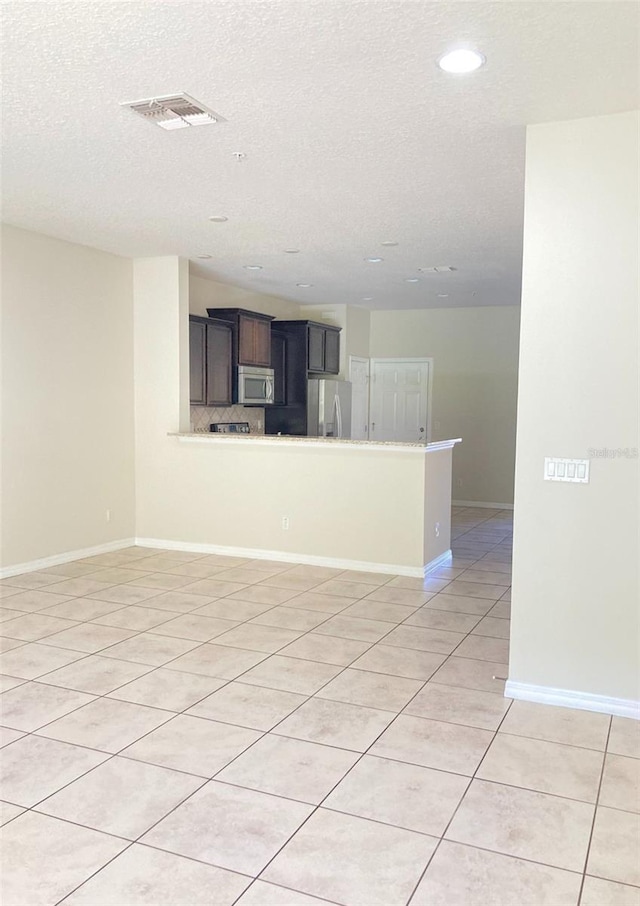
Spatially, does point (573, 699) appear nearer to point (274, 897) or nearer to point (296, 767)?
point (296, 767)

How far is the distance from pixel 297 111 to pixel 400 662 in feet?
8.87

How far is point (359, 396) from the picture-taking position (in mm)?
9688

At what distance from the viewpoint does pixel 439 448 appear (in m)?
5.93

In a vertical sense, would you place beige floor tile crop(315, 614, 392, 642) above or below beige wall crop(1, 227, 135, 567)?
below

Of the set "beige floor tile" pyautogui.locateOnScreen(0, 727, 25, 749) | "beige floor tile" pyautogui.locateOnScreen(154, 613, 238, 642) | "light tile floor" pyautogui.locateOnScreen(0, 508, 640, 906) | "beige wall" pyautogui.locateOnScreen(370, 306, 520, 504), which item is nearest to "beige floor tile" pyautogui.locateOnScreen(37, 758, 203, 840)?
"light tile floor" pyautogui.locateOnScreen(0, 508, 640, 906)

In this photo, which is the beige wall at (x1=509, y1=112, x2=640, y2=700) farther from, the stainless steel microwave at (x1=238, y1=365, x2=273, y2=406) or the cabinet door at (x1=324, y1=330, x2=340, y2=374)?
the cabinet door at (x1=324, y1=330, x2=340, y2=374)

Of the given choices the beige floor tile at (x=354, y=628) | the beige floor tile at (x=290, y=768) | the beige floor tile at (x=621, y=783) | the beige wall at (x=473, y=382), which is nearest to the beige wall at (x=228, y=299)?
the beige wall at (x=473, y=382)

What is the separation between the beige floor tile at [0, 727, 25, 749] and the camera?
284 centimetres

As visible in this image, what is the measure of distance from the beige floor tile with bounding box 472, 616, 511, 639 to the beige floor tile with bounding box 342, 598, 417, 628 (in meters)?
0.46

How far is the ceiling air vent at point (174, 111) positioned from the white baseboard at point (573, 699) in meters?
2.92

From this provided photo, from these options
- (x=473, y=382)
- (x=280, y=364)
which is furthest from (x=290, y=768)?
(x=473, y=382)

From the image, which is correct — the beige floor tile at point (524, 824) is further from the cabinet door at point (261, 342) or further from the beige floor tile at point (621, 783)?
the cabinet door at point (261, 342)

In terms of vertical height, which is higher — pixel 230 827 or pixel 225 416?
pixel 225 416

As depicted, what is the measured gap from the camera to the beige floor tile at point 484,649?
3.87 metres
